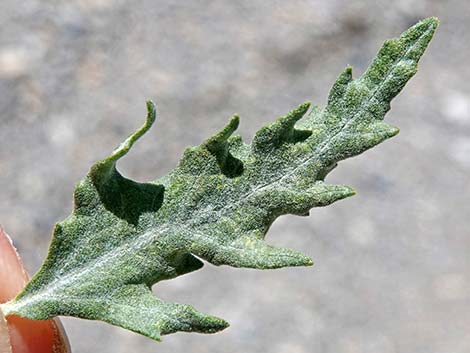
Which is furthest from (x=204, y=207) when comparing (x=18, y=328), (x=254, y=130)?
(x=254, y=130)

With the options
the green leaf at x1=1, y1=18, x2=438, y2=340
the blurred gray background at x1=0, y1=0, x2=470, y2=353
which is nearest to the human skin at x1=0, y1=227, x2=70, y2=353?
the green leaf at x1=1, y1=18, x2=438, y2=340

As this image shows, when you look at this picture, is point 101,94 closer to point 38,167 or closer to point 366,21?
point 38,167

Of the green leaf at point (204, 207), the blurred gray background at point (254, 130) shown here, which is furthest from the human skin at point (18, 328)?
the blurred gray background at point (254, 130)

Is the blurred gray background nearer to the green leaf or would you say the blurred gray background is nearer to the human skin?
the human skin

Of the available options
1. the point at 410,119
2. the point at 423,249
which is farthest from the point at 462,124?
the point at 423,249

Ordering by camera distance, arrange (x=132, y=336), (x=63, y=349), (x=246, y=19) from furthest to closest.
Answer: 1. (x=246, y=19)
2. (x=132, y=336)
3. (x=63, y=349)

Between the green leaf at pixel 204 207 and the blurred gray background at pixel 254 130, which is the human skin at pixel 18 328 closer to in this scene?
the green leaf at pixel 204 207

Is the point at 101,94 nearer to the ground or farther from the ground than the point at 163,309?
farther from the ground
